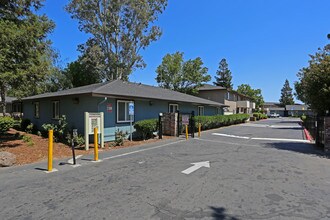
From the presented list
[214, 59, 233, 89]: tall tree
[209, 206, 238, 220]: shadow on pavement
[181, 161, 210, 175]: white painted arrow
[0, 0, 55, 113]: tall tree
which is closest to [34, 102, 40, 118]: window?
[0, 0, 55, 113]: tall tree

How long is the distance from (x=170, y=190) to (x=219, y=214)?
1.49 meters

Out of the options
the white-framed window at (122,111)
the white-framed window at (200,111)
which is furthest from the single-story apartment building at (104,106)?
the white-framed window at (200,111)

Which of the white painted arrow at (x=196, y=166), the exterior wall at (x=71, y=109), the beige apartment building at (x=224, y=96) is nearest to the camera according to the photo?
the white painted arrow at (x=196, y=166)

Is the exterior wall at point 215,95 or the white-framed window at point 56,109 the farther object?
the exterior wall at point 215,95

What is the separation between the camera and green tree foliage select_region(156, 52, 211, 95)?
41.1 meters

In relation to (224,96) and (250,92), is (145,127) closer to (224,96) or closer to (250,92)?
(224,96)

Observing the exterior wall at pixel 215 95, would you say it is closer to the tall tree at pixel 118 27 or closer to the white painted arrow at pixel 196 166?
the tall tree at pixel 118 27

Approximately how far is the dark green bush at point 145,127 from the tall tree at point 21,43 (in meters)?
5.83

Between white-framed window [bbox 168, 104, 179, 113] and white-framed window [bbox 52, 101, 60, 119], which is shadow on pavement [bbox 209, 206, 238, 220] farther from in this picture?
white-framed window [bbox 168, 104, 179, 113]

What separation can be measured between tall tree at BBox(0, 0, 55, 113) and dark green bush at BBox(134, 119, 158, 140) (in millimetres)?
5835

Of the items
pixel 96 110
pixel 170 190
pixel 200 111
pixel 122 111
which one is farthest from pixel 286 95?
pixel 170 190

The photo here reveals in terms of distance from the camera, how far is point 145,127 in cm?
1405

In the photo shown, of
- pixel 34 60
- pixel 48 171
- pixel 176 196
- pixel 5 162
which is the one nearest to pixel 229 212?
pixel 176 196

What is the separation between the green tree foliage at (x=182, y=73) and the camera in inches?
1619
